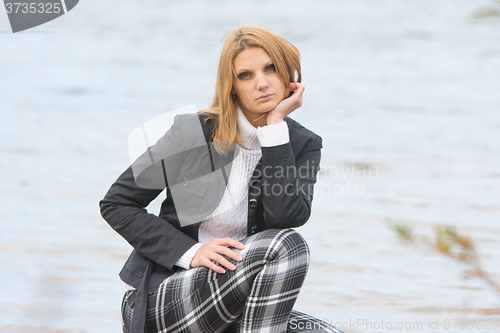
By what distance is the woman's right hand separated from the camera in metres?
1.55

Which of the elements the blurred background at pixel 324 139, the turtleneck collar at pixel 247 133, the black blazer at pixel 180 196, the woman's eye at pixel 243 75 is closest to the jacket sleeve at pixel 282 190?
the black blazer at pixel 180 196

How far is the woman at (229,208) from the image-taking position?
156 cm

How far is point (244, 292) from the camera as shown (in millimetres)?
1550

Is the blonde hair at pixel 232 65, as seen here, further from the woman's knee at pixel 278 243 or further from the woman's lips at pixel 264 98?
the woman's knee at pixel 278 243

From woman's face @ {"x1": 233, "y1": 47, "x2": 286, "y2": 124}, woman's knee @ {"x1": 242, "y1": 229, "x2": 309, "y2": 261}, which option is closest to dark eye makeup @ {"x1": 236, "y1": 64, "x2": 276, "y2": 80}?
woman's face @ {"x1": 233, "y1": 47, "x2": 286, "y2": 124}

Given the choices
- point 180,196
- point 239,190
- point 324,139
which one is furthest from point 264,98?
point 324,139

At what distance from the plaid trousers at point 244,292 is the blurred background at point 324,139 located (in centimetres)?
72

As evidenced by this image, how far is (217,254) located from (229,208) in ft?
0.63

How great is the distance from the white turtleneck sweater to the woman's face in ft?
0.21

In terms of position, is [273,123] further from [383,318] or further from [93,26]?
[93,26]

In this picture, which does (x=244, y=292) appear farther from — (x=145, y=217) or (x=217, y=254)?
(x=145, y=217)

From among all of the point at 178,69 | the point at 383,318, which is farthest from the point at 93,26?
the point at 383,318

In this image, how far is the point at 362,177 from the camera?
14.1 ft

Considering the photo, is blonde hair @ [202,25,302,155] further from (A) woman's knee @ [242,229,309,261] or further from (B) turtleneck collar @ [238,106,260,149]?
(A) woman's knee @ [242,229,309,261]
